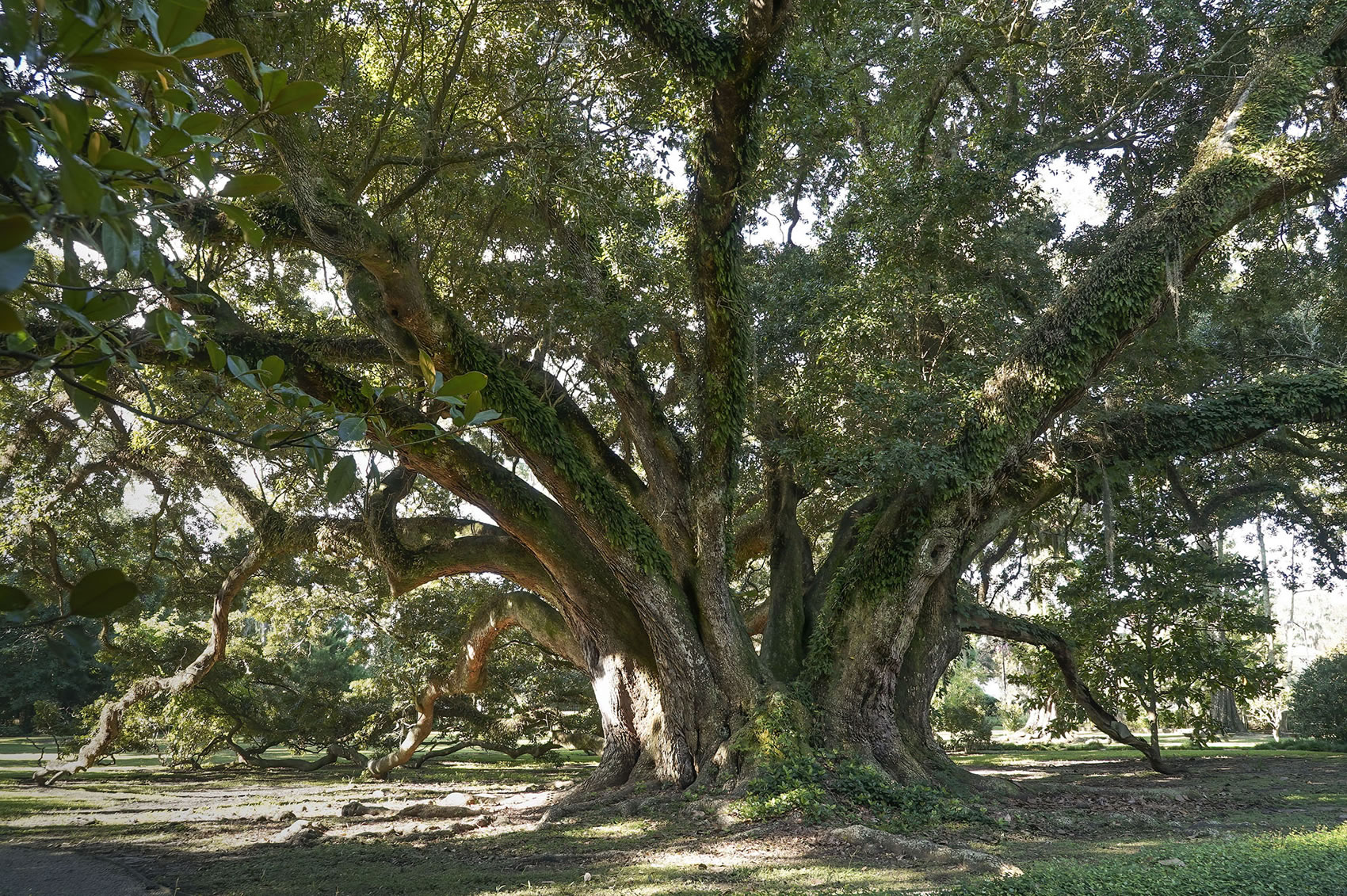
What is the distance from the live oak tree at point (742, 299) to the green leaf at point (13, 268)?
5.81m

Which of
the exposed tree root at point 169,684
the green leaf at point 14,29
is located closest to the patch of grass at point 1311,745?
the exposed tree root at point 169,684

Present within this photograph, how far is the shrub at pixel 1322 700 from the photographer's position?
15.9 metres

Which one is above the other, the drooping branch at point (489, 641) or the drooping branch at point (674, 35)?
the drooping branch at point (674, 35)

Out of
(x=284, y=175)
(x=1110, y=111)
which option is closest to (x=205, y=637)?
(x=284, y=175)

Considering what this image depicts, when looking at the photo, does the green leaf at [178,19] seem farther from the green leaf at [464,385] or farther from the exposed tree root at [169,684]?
the exposed tree root at [169,684]

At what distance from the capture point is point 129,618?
495 inches

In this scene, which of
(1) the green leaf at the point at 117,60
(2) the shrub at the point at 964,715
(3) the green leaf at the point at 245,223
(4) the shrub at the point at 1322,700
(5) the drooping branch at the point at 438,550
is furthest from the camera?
(2) the shrub at the point at 964,715

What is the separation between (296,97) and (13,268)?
72 cm

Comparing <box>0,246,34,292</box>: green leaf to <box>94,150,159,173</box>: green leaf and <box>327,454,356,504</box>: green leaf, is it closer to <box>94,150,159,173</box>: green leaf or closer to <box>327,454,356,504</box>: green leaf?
<box>94,150,159,173</box>: green leaf

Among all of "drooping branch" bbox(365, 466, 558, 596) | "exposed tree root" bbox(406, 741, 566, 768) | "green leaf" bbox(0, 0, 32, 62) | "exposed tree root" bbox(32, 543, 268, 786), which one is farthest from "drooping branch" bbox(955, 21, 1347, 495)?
"exposed tree root" bbox(406, 741, 566, 768)

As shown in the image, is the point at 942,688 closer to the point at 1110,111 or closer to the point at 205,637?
the point at 1110,111

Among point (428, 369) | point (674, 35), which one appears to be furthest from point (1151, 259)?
point (428, 369)

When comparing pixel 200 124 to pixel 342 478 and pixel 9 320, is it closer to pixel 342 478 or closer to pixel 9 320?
pixel 9 320

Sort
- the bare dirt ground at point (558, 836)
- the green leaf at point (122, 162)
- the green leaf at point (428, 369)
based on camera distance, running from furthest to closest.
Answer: the bare dirt ground at point (558, 836), the green leaf at point (428, 369), the green leaf at point (122, 162)
